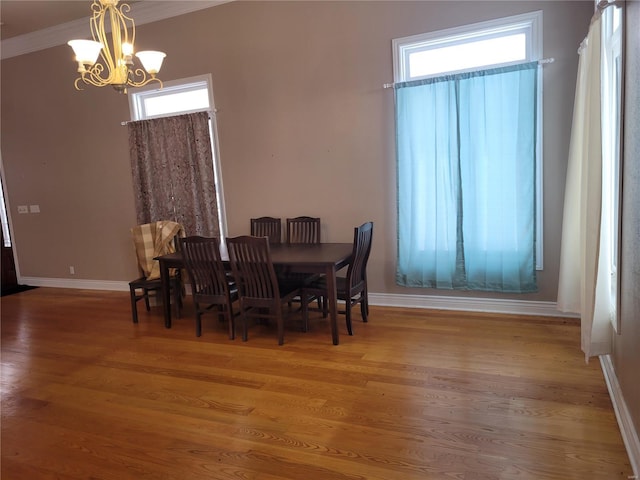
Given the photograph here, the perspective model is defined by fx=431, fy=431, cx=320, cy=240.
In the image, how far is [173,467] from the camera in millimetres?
2100

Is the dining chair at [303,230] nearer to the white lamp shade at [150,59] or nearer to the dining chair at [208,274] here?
the dining chair at [208,274]

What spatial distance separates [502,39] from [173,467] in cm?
393

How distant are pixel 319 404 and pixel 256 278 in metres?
1.25

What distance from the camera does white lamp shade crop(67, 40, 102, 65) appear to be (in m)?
2.65

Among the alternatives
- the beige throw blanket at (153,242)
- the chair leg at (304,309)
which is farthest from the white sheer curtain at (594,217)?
the beige throw blanket at (153,242)

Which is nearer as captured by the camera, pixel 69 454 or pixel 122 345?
pixel 69 454

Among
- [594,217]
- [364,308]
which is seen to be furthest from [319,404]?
[594,217]

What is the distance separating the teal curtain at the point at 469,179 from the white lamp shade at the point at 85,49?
2.48m

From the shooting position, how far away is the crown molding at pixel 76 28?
468 centimetres

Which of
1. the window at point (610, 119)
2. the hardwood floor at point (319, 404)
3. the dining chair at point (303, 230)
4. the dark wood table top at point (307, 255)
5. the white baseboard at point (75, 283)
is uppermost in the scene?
the window at point (610, 119)

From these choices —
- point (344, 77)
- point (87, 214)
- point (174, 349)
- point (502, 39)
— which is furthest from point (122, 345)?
point (502, 39)

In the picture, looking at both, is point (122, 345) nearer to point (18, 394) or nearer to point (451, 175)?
point (18, 394)

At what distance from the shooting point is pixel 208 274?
148 inches

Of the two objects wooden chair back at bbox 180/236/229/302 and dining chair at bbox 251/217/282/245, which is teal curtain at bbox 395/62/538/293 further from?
wooden chair back at bbox 180/236/229/302
